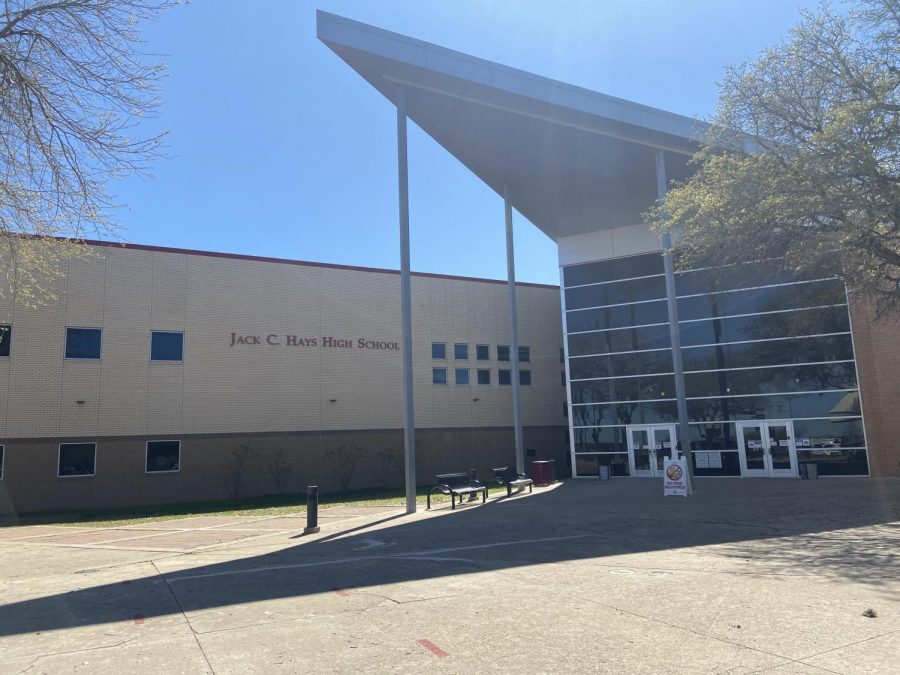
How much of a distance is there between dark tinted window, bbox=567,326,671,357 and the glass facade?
43mm

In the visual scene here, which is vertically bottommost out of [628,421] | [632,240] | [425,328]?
[628,421]

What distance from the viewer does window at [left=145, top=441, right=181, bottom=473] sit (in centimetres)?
2445

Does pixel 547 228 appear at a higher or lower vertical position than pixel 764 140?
higher

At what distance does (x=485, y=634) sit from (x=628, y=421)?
23.4 metres

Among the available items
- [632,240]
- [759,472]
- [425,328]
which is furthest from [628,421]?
[425,328]

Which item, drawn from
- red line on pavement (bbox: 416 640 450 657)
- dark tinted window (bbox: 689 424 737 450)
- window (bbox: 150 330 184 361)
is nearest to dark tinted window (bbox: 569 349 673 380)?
dark tinted window (bbox: 689 424 737 450)

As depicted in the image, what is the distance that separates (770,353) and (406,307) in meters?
15.3

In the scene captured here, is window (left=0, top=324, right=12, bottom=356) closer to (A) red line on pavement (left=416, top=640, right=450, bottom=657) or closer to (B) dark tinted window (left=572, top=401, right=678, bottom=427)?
(B) dark tinted window (left=572, top=401, right=678, bottom=427)

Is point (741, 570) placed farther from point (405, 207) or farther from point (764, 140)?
point (405, 207)

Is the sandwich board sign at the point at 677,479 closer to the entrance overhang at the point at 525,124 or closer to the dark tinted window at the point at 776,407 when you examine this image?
the dark tinted window at the point at 776,407

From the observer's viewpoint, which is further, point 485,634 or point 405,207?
point 405,207

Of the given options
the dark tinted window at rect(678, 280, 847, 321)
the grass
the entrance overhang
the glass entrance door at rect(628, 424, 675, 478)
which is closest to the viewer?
the grass

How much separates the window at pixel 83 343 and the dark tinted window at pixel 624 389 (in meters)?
19.4

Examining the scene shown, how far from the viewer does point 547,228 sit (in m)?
29.8
